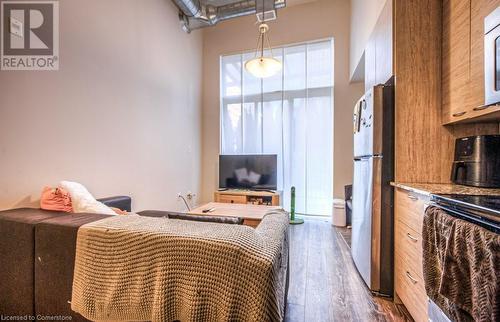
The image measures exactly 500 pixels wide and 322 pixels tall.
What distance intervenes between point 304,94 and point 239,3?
5.96 ft

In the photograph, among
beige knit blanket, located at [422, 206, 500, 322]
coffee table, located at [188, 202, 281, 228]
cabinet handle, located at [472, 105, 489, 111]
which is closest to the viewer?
beige knit blanket, located at [422, 206, 500, 322]

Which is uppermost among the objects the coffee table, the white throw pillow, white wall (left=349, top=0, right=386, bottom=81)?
white wall (left=349, top=0, right=386, bottom=81)

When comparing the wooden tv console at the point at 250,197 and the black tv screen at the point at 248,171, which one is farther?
the black tv screen at the point at 248,171

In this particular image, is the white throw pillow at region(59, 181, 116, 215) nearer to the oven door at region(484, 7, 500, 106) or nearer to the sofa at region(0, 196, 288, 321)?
the sofa at region(0, 196, 288, 321)

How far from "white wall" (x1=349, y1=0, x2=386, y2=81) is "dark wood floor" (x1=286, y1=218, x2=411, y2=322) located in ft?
8.26

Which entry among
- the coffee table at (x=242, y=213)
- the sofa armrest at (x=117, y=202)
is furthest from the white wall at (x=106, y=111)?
the coffee table at (x=242, y=213)

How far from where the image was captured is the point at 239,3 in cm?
345

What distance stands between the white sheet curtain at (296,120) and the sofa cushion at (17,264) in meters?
3.46

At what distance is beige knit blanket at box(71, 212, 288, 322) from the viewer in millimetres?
833

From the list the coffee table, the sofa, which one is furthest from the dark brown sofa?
the coffee table

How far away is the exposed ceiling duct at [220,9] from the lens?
330 centimetres

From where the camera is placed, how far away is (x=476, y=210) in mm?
850

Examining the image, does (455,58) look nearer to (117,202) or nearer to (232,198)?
(117,202)

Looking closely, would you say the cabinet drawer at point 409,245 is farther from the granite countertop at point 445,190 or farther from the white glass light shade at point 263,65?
the white glass light shade at point 263,65
